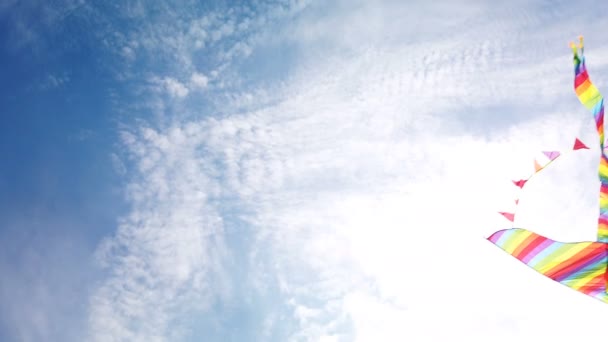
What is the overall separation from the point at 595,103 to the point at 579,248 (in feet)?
5.58

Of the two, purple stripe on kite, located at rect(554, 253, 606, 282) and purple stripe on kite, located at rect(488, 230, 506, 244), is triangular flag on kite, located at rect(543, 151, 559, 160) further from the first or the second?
purple stripe on kite, located at rect(488, 230, 506, 244)

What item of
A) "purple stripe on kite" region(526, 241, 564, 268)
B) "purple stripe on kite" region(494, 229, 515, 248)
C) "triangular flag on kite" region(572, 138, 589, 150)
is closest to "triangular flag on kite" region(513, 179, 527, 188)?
"triangular flag on kite" region(572, 138, 589, 150)

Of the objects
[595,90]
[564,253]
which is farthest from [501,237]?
[595,90]

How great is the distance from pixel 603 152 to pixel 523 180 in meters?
1.18

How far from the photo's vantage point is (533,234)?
14.4 ft

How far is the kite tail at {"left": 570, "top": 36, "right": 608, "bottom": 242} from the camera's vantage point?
4.28 meters

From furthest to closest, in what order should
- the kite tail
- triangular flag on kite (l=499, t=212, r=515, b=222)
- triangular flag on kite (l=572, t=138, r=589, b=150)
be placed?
triangular flag on kite (l=499, t=212, r=515, b=222) < triangular flag on kite (l=572, t=138, r=589, b=150) < the kite tail

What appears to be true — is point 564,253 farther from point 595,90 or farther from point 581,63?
point 581,63

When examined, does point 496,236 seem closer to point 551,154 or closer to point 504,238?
point 504,238

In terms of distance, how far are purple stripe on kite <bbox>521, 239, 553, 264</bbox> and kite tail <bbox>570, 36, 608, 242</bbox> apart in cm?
76

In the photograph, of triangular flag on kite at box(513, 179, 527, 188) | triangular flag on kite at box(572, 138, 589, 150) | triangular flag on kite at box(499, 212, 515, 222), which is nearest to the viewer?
triangular flag on kite at box(572, 138, 589, 150)

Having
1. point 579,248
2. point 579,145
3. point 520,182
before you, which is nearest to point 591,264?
point 579,248

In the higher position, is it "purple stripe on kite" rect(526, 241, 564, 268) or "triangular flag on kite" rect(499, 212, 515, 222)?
"triangular flag on kite" rect(499, 212, 515, 222)

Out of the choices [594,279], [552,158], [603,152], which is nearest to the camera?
[603,152]
